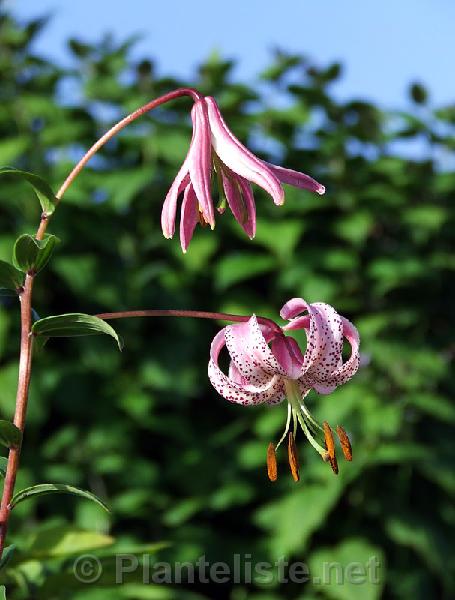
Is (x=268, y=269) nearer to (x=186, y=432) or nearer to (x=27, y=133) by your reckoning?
(x=186, y=432)

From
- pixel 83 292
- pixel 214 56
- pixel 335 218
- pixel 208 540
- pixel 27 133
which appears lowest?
pixel 208 540

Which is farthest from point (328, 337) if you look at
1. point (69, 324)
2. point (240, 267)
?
point (240, 267)

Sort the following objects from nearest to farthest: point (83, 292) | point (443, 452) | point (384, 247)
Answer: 1. point (83, 292)
2. point (443, 452)
3. point (384, 247)

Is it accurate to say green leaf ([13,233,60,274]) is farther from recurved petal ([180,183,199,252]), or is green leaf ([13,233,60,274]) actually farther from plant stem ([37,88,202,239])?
recurved petal ([180,183,199,252])

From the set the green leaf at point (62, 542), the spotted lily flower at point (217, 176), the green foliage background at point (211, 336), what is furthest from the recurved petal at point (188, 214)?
the green foliage background at point (211, 336)

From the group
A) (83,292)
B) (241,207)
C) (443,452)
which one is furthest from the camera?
(443,452)

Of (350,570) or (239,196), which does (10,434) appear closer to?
(239,196)

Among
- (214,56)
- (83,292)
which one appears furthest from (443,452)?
(214,56)
